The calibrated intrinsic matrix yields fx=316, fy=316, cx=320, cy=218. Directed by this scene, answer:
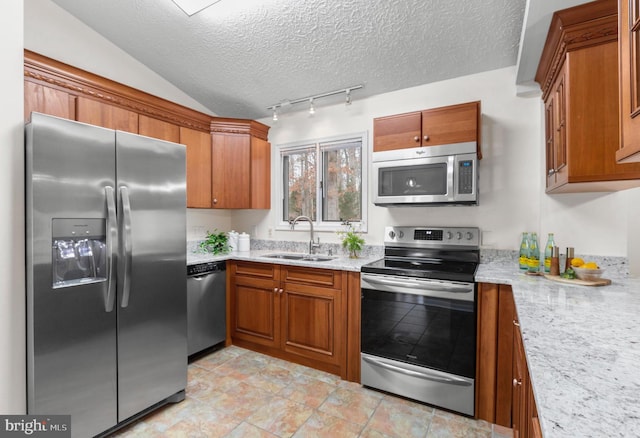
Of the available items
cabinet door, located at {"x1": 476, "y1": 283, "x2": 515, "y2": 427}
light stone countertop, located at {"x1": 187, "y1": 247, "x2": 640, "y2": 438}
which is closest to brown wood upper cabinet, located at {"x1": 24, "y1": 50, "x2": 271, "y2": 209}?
cabinet door, located at {"x1": 476, "y1": 283, "x2": 515, "y2": 427}

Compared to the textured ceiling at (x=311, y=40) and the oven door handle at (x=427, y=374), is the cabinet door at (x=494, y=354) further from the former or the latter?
the textured ceiling at (x=311, y=40)

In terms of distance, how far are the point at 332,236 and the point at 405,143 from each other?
1.25m

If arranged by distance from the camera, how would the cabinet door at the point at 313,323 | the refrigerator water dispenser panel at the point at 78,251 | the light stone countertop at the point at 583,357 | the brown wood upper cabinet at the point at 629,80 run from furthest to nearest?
1. the cabinet door at the point at 313,323
2. the refrigerator water dispenser panel at the point at 78,251
3. the brown wood upper cabinet at the point at 629,80
4. the light stone countertop at the point at 583,357

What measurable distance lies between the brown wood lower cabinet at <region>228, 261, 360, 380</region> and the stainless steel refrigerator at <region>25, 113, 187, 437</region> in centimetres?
80

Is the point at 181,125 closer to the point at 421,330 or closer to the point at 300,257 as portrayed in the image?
the point at 300,257

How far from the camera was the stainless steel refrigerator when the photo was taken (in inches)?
61.2

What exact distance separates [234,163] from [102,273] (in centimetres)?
187

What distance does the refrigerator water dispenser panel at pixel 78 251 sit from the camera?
5.32 ft

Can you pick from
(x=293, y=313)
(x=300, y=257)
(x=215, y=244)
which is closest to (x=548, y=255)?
(x=293, y=313)

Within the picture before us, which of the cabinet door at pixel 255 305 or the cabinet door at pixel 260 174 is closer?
the cabinet door at pixel 255 305

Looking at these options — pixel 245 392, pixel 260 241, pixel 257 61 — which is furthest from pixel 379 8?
pixel 245 392

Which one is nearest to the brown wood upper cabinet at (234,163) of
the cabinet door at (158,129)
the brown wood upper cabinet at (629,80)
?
the cabinet door at (158,129)

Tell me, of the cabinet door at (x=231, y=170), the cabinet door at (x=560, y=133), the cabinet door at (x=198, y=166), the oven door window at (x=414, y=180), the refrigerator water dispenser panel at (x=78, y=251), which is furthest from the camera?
the cabinet door at (x=231, y=170)

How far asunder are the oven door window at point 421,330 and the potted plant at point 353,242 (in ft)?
2.13
